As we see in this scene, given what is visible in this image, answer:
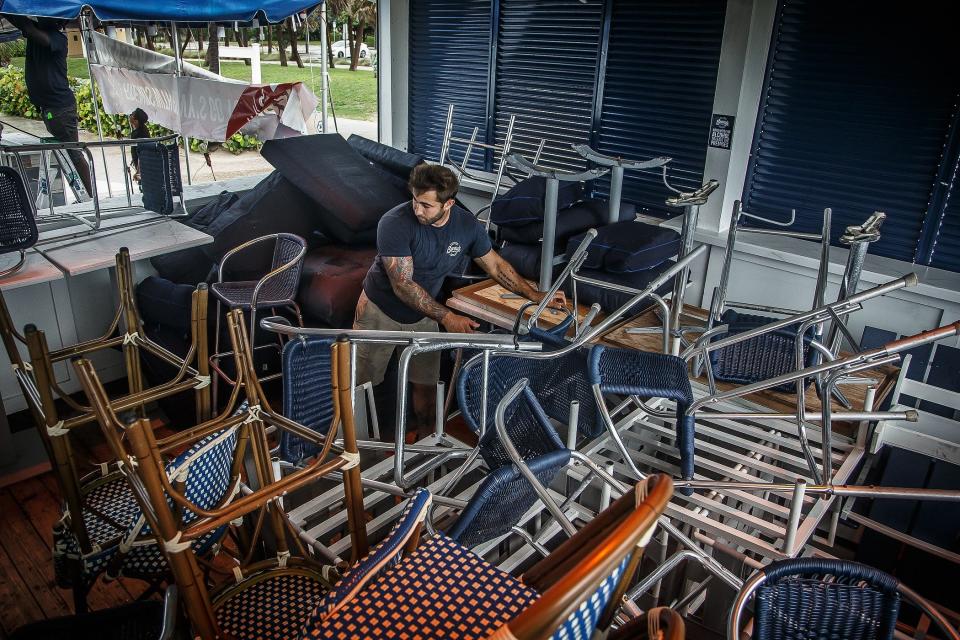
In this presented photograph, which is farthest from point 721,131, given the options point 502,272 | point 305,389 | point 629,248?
point 305,389

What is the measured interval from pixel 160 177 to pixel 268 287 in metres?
0.90

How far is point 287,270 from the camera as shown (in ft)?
12.3

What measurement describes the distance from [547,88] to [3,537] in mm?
4255

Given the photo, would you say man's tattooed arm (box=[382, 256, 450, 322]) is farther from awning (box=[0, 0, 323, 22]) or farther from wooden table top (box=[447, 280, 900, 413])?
awning (box=[0, 0, 323, 22])

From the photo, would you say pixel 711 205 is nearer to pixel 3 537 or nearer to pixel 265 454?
pixel 265 454

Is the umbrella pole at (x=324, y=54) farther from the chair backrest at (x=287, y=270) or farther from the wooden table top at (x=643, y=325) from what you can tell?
the wooden table top at (x=643, y=325)

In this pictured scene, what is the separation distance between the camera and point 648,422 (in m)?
2.77

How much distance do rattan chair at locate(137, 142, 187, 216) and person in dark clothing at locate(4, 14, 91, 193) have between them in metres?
2.14

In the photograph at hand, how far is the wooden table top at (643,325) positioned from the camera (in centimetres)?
263

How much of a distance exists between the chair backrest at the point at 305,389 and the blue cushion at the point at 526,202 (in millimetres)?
1711

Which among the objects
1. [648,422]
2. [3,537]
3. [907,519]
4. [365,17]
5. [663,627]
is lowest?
[3,537]

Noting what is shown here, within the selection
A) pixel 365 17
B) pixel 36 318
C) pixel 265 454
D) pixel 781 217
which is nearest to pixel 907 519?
pixel 781 217

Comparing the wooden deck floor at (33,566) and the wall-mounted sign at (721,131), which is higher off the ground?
the wall-mounted sign at (721,131)

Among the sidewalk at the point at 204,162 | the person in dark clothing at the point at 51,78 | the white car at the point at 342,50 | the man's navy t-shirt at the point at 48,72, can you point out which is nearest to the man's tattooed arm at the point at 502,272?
the person in dark clothing at the point at 51,78
